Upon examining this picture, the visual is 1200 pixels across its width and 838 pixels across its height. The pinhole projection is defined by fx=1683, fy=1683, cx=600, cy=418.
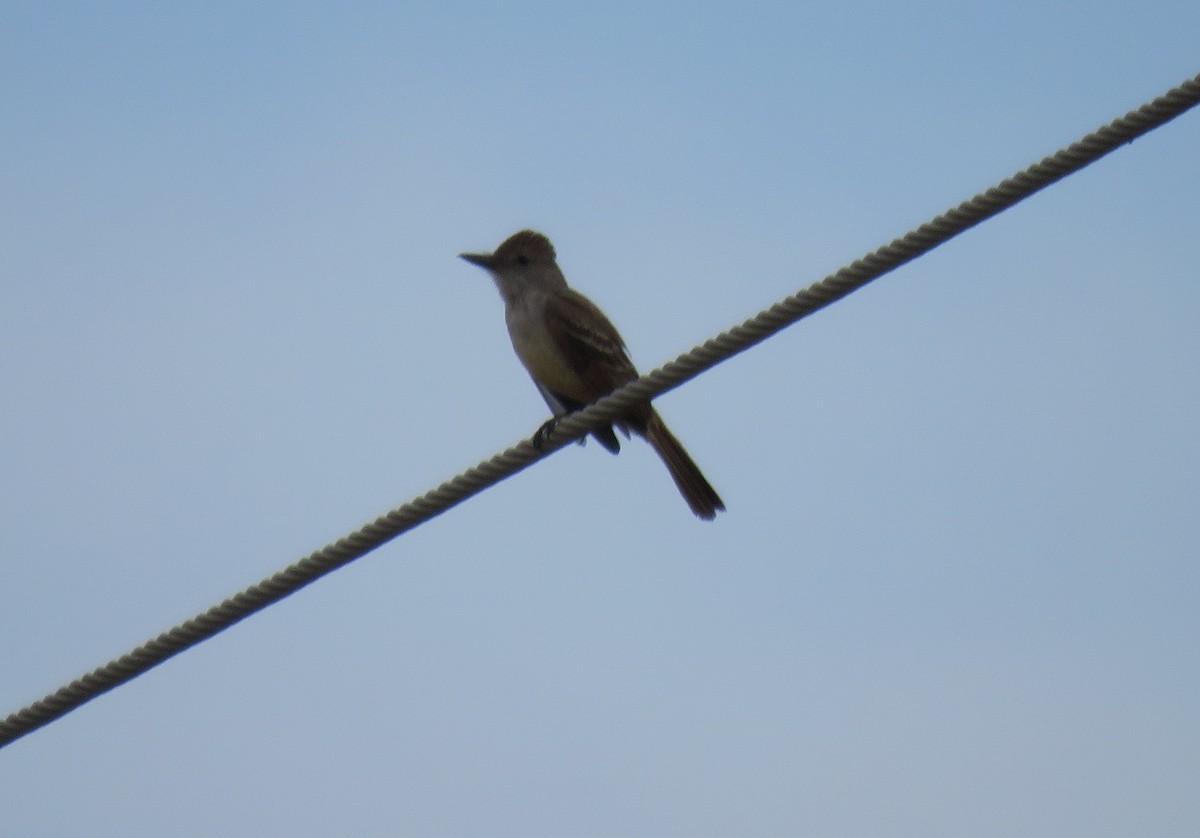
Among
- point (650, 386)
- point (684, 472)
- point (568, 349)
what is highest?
point (568, 349)

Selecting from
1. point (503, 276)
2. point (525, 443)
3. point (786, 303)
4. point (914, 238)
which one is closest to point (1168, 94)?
point (914, 238)

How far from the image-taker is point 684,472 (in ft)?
24.0

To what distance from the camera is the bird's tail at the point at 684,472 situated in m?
7.21

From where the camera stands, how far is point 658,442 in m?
7.42

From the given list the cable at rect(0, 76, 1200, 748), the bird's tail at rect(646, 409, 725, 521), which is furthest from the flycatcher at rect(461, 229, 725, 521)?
the cable at rect(0, 76, 1200, 748)

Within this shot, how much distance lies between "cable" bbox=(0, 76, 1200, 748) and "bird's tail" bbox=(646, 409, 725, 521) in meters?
2.05

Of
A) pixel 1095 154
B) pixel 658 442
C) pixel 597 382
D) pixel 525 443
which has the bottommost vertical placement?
pixel 1095 154

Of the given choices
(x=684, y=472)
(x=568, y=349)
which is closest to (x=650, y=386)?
(x=684, y=472)

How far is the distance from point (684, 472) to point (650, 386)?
2300 mm

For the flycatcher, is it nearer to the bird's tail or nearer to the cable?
the bird's tail

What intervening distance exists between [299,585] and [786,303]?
1.58 metres

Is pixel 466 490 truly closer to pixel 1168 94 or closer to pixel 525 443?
pixel 525 443

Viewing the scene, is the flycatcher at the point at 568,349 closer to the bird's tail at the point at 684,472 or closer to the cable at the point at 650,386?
the bird's tail at the point at 684,472

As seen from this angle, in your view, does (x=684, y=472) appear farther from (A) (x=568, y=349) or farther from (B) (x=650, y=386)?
(B) (x=650, y=386)
